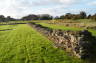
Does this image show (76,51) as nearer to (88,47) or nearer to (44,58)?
(88,47)

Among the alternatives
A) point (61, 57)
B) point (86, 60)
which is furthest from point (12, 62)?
point (86, 60)

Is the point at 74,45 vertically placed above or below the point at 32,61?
above

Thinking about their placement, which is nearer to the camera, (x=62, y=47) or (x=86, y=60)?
(x=86, y=60)

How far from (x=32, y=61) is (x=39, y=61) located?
426mm

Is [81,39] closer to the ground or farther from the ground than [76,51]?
farther from the ground

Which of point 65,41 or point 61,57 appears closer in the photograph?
point 61,57

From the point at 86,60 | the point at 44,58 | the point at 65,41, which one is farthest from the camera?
the point at 65,41

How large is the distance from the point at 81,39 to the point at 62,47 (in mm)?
2071

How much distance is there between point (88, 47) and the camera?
872cm

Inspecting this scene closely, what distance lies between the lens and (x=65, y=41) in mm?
10492

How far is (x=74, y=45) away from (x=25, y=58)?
3.20 m

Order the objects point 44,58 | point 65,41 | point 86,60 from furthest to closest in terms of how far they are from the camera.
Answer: point 65,41
point 44,58
point 86,60

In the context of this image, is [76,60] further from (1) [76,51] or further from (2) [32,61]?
(2) [32,61]

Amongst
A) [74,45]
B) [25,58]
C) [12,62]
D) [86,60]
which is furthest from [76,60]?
[12,62]
